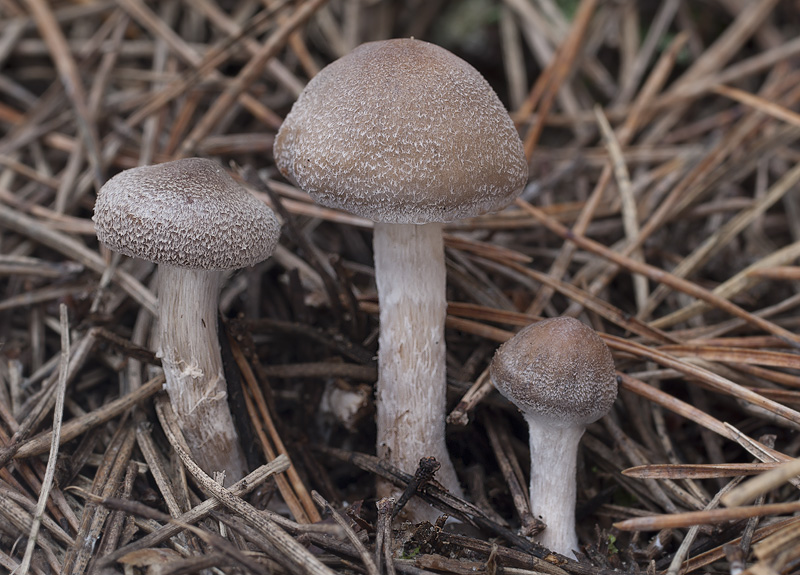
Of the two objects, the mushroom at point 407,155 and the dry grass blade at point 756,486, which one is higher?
the mushroom at point 407,155

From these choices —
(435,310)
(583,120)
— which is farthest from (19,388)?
(583,120)

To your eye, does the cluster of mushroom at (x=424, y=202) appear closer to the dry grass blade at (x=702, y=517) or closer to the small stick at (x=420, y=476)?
the small stick at (x=420, y=476)

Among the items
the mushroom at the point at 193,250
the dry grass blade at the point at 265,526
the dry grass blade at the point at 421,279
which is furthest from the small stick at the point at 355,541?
the mushroom at the point at 193,250

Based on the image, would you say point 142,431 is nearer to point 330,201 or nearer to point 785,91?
point 330,201

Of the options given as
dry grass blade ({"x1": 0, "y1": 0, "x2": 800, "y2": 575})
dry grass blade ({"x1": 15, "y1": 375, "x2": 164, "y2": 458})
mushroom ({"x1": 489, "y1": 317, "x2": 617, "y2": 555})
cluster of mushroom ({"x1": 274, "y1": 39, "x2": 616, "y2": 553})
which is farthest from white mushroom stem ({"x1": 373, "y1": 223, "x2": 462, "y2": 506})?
dry grass blade ({"x1": 15, "y1": 375, "x2": 164, "y2": 458})

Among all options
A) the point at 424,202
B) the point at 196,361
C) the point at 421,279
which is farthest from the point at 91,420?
the point at 424,202

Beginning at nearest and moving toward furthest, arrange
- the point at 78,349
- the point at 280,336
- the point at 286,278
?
the point at 78,349 → the point at 280,336 → the point at 286,278
